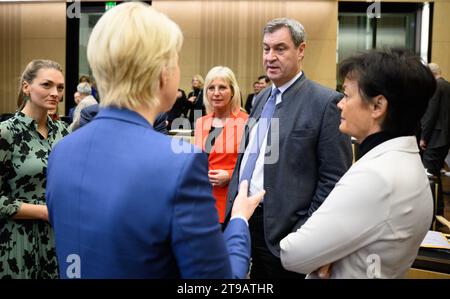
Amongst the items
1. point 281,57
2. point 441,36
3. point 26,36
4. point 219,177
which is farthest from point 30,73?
point 26,36

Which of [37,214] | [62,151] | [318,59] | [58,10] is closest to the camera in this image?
[62,151]

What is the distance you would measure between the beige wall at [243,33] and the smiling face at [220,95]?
734 centimetres

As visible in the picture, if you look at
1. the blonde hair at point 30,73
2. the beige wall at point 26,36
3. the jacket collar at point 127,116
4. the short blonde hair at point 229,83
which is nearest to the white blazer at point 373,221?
the jacket collar at point 127,116

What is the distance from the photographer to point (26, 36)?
442 inches

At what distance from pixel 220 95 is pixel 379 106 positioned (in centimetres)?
185

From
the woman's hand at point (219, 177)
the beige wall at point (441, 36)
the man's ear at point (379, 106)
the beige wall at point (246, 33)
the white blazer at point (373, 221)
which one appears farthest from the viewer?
the beige wall at point (246, 33)

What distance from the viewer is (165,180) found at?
3.07 ft

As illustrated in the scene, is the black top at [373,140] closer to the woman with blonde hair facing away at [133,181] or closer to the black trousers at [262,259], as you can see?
the woman with blonde hair facing away at [133,181]

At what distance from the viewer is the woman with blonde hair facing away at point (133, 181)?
946mm

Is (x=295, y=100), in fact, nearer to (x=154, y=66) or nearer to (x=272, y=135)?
(x=272, y=135)

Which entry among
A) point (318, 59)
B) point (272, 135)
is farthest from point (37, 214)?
point (318, 59)

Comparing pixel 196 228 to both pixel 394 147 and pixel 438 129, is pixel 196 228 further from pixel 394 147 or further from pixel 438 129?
pixel 438 129

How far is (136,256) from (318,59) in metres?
9.86

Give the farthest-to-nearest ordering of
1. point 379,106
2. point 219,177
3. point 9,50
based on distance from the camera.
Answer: point 9,50 < point 219,177 < point 379,106
